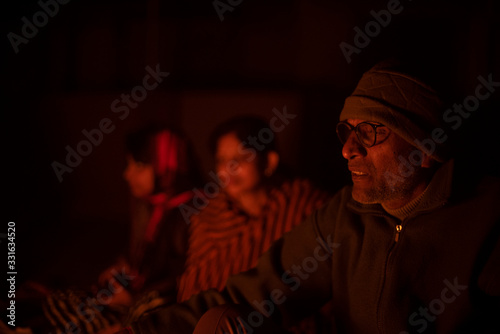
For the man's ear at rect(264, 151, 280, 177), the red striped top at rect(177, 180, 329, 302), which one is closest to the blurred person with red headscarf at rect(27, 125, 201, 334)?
the red striped top at rect(177, 180, 329, 302)

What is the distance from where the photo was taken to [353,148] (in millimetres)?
1488

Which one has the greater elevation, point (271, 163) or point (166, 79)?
point (166, 79)

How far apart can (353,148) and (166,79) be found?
6.16 feet

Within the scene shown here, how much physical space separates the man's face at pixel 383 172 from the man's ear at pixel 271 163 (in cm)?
100

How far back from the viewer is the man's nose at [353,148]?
1.48 metres

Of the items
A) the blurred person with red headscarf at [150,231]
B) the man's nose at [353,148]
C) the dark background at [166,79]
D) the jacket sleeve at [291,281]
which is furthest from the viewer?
the dark background at [166,79]

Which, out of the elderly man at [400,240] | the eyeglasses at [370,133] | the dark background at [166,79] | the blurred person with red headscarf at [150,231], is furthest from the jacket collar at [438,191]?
the blurred person with red headscarf at [150,231]

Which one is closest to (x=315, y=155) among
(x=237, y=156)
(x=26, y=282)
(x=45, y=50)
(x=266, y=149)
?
(x=266, y=149)

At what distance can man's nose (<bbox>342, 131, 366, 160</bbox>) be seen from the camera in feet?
4.87

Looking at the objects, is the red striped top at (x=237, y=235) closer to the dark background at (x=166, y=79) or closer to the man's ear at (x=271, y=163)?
the man's ear at (x=271, y=163)

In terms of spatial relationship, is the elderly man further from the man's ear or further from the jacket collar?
the man's ear

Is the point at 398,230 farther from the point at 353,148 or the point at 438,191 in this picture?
the point at 353,148

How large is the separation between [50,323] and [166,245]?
0.75m

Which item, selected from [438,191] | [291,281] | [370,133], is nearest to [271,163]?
[291,281]
